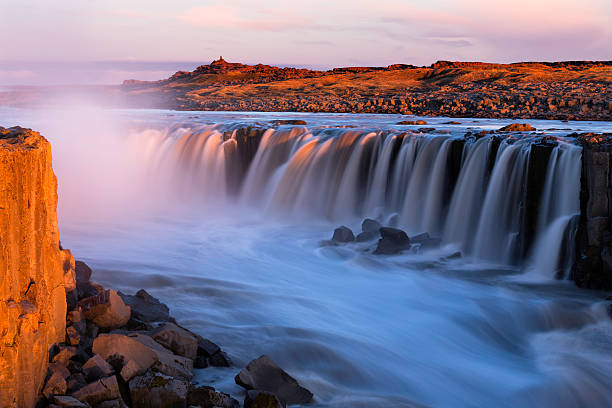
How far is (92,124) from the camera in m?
22.0

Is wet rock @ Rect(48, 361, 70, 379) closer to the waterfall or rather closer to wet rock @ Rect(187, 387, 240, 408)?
wet rock @ Rect(187, 387, 240, 408)

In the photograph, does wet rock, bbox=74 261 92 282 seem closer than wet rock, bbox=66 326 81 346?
No

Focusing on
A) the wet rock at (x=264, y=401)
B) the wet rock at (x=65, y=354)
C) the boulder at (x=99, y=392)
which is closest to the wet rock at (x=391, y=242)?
the wet rock at (x=264, y=401)

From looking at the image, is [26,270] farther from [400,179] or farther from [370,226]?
[400,179]

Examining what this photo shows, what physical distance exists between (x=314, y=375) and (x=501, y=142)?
24.7 feet

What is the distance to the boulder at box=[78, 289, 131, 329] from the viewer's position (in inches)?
210

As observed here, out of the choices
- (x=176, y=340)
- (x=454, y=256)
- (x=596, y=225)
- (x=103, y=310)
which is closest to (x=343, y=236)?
(x=454, y=256)

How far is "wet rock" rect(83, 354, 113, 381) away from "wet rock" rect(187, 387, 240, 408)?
24.9 inches

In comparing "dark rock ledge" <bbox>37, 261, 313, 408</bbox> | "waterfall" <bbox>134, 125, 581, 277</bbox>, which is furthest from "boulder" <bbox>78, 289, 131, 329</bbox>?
"waterfall" <bbox>134, 125, 581, 277</bbox>

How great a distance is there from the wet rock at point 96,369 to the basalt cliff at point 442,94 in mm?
19409

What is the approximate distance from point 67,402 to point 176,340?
128 centimetres

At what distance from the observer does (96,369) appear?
4477mm

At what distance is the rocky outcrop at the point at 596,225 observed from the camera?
336 inches

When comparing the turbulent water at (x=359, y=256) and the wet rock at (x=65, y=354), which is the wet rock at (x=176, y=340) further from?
the wet rock at (x=65, y=354)
